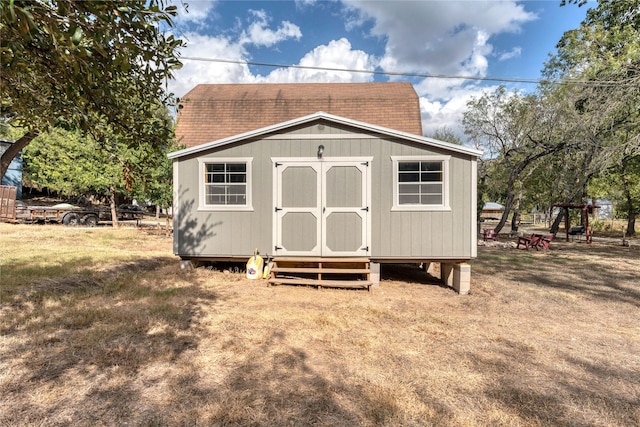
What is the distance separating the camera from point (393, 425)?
93.1 inches

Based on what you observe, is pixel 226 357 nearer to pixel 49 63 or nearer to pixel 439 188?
pixel 49 63

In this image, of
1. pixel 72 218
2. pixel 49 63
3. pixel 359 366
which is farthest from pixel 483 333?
pixel 72 218

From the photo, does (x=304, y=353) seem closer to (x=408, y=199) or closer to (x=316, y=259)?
(x=316, y=259)

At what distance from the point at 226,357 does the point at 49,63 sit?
117 inches

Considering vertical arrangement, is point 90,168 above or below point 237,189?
above

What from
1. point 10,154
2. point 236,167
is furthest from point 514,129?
point 10,154

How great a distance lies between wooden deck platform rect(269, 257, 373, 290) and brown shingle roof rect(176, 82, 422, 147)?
9.59 meters

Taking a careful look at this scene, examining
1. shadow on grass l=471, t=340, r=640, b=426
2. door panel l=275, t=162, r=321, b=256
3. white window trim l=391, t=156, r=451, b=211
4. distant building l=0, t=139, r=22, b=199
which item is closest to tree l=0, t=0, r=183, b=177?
door panel l=275, t=162, r=321, b=256

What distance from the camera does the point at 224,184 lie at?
6.97m

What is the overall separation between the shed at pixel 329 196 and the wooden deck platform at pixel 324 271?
0.53 ft

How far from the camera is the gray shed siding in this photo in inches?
256

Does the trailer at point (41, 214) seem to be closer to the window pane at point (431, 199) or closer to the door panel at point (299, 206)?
the door panel at point (299, 206)

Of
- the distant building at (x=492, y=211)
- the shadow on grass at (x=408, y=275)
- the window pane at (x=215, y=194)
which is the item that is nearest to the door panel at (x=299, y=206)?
the window pane at (x=215, y=194)

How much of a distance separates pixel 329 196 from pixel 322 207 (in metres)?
0.26
